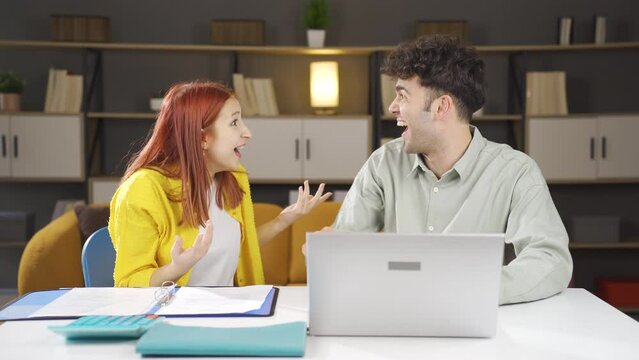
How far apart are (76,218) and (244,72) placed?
2.12 metres

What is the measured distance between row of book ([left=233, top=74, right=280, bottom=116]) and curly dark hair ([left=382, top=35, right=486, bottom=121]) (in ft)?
9.71

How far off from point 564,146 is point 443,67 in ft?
10.2

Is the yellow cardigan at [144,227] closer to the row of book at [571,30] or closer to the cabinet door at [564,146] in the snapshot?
the cabinet door at [564,146]

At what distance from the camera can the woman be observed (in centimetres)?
224

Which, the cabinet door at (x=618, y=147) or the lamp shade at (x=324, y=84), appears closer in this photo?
the cabinet door at (x=618, y=147)

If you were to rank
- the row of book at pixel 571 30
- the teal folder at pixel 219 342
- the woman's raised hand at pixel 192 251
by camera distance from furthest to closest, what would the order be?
the row of book at pixel 571 30, the woman's raised hand at pixel 192 251, the teal folder at pixel 219 342

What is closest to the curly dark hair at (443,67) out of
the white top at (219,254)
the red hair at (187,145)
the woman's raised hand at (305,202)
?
the woman's raised hand at (305,202)

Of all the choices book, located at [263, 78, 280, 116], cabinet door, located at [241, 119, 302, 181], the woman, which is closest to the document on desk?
the woman

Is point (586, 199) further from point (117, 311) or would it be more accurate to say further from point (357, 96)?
point (117, 311)

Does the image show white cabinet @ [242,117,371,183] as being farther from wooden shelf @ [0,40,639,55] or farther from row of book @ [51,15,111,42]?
row of book @ [51,15,111,42]

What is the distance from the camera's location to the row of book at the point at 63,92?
209 inches

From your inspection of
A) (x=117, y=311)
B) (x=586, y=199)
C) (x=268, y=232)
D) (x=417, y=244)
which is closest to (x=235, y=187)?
(x=268, y=232)

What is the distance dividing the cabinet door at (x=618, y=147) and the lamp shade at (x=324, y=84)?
5.75 ft

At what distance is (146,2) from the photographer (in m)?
5.68
